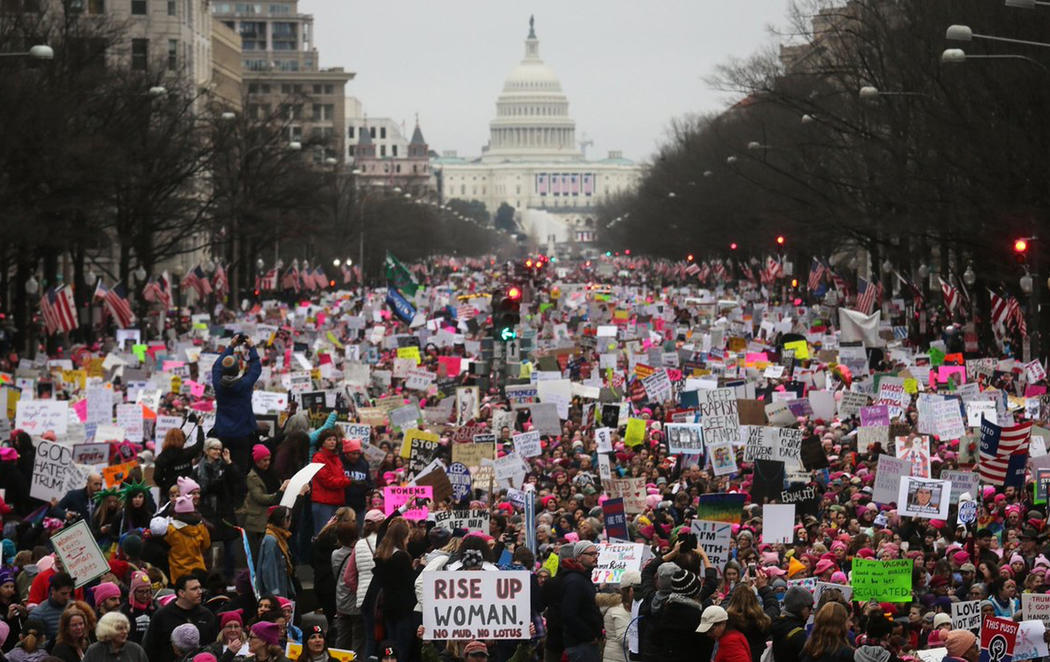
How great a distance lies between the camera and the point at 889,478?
21.1m

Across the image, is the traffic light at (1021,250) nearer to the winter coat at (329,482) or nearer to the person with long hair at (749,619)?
the winter coat at (329,482)

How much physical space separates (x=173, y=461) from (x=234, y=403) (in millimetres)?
1758

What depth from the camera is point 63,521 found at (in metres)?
17.9

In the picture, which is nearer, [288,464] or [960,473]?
[288,464]

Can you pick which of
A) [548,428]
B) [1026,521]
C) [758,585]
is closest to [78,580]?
[758,585]

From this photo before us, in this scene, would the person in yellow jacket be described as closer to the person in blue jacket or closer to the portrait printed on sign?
the person in blue jacket

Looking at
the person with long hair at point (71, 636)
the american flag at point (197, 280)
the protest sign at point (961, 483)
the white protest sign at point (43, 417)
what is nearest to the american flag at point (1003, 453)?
the protest sign at point (961, 483)

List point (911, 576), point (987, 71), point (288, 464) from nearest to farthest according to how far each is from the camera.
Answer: point (911, 576)
point (288, 464)
point (987, 71)

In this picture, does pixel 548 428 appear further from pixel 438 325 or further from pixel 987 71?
pixel 438 325

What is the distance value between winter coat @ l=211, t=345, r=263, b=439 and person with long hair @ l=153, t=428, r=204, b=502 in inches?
55.0

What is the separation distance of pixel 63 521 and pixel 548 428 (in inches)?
467

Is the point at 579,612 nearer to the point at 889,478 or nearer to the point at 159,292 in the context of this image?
the point at 889,478

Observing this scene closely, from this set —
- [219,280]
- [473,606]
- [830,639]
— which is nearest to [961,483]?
[830,639]

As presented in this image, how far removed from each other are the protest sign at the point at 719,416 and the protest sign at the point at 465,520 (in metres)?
6.45
